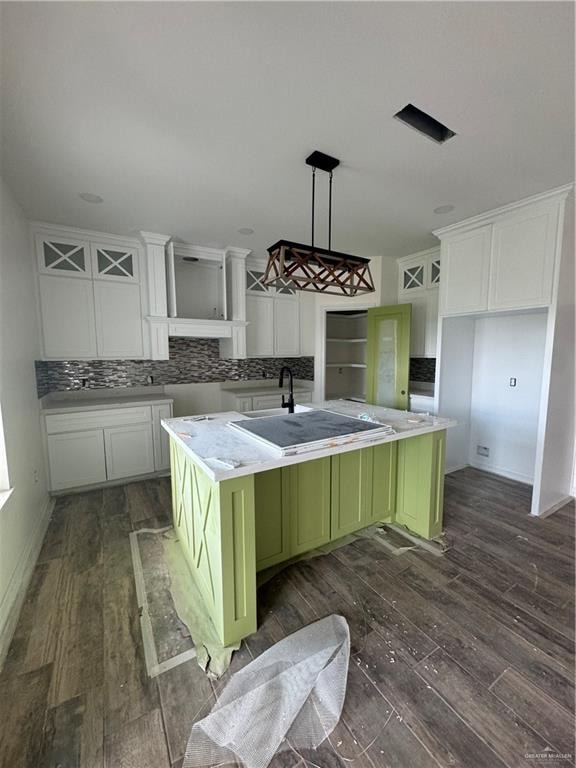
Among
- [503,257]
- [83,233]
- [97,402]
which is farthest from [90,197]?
[503,257]

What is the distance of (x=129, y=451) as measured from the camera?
3.39 meters

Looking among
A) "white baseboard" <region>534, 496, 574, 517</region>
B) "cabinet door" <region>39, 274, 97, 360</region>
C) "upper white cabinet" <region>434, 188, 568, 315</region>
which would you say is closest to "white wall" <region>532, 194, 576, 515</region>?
"white baseboard" <region>534, 496, 574, 517</region>

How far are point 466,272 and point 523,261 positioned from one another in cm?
48

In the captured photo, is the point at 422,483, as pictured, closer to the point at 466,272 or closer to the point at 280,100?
the point at 466,272

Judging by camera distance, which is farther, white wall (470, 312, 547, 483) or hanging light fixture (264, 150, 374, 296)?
white wall (470, 312, 547, 483)

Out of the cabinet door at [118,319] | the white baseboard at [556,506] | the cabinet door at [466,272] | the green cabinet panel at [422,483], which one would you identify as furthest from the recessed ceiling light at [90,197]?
the white baseboard at [556,506]

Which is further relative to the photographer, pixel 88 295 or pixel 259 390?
pixel 259 390

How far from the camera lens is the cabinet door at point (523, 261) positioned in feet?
8.35

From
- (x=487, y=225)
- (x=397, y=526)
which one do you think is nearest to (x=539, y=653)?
(x=397, y=526)

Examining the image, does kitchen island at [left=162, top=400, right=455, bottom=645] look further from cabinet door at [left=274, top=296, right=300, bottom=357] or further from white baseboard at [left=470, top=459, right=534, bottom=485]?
cabinet door at [left=274, top=296, right=300, bottom=357]

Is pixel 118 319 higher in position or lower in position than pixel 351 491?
higher

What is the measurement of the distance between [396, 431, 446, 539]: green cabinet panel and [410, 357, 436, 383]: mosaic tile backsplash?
205 cm

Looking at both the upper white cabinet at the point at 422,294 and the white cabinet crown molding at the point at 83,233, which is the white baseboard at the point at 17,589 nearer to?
the white cabinet crown molding at the point at 83,233

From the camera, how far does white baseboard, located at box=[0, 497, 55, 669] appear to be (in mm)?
1616
